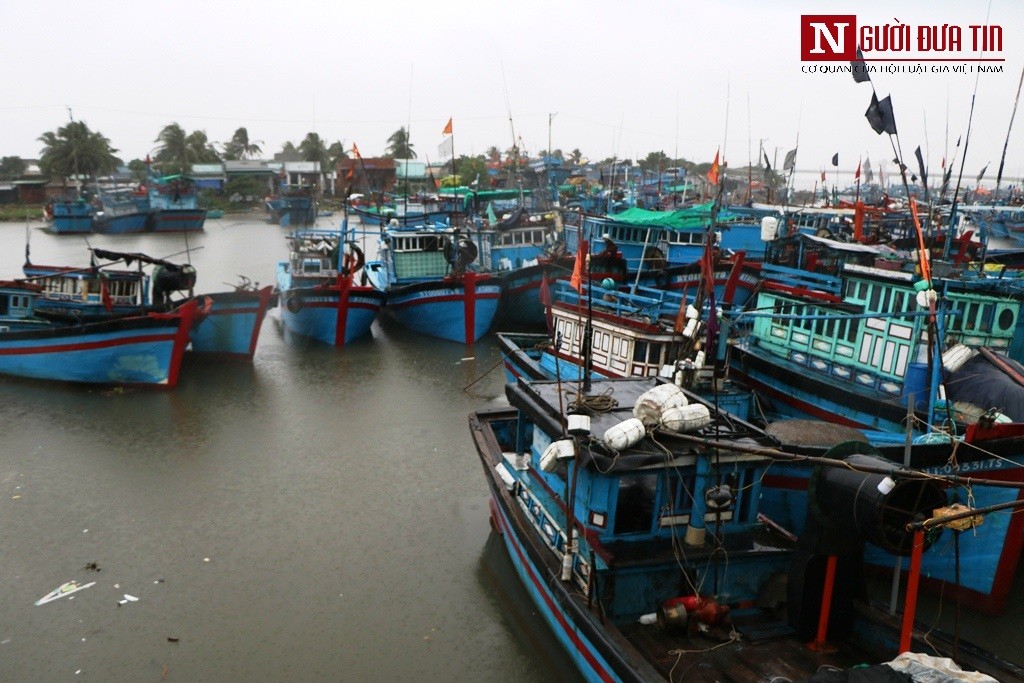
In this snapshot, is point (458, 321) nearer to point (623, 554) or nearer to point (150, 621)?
point (150, 621)

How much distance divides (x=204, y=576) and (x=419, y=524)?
3128 millimetres

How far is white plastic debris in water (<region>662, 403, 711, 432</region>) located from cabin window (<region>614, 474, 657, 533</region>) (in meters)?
0.63

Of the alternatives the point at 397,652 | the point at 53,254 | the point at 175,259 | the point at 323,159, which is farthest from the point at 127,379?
the point at 323,159

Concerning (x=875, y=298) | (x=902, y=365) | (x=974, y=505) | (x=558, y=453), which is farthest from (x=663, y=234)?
(x=558, y=453)

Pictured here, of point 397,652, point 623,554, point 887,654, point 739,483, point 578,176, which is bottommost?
point 397,652

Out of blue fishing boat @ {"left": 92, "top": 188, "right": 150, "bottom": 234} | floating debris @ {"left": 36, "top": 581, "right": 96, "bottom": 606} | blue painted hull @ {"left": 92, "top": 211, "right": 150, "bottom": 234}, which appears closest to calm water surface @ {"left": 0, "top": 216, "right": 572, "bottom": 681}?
floating debris @ {"left": 36, "top": 581, "right": 96, "bottom": 606}

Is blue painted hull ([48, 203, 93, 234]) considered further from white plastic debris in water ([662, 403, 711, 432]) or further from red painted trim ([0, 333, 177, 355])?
white plastic debris in water ([662, 403, 711, 432])

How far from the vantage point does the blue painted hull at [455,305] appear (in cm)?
2256

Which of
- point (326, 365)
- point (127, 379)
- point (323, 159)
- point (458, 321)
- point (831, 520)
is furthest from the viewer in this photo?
point (323, 159)

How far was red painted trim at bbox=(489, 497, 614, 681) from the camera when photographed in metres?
6.67

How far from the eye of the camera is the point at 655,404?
279 inches

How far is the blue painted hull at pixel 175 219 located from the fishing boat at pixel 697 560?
169 feet

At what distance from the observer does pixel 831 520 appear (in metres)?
6.24

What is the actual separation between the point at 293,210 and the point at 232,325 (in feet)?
131
